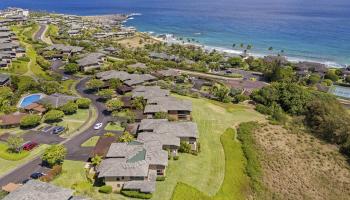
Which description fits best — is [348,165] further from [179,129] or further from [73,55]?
[73,55]

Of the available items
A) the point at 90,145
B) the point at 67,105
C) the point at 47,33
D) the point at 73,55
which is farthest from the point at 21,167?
the point at 47,33

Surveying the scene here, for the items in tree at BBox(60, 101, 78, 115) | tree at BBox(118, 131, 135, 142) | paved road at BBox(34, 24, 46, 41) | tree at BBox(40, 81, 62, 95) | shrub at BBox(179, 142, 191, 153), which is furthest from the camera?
paved road at BBox(34, 24, 46, 41)

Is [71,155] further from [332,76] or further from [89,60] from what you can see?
[332,76]

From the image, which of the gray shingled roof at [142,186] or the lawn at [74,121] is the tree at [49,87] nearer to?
the lawn at [74,121]

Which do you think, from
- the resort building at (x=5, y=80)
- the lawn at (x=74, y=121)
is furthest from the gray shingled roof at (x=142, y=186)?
the resort building at (x=5, y=80)

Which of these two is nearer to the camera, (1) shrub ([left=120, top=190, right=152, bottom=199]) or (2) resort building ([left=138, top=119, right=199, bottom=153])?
(1) shrub ([left=120, top=190, right=152, bottom=199])

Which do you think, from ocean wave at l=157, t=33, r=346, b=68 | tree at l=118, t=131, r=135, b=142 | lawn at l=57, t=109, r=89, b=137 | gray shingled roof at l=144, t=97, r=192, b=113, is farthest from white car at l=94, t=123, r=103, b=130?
ocean wave at l=157, t=33, r=346, b=68

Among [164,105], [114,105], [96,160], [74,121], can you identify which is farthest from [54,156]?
[164,105]

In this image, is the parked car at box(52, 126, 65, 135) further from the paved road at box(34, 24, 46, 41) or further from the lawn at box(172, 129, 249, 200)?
the paved road at box(34, 24, 46, 41)
